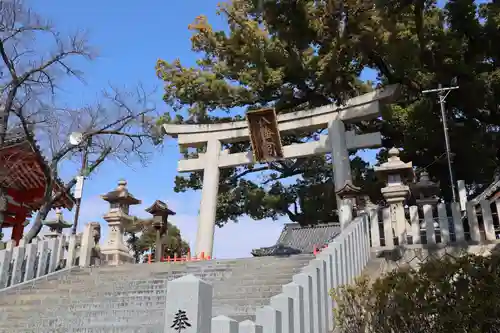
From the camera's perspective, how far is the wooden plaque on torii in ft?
42.8

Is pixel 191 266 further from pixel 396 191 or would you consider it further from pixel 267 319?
pixel 267 319

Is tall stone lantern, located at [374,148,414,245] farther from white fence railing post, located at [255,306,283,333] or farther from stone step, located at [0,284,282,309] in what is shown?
white fence railing post, located at [255,306,283,333]

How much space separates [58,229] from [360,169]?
9.63 metres

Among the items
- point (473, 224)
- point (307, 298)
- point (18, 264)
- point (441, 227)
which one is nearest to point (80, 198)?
point (18, 264)

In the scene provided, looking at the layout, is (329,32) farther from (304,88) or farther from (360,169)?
(360,169)

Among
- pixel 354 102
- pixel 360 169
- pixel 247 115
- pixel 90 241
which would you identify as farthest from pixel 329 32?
pixel 90 241

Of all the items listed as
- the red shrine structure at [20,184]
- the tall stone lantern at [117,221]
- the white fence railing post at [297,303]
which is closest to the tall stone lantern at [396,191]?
the white fence railing post at [297,303]

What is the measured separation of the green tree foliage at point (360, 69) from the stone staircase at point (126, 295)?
669 cm

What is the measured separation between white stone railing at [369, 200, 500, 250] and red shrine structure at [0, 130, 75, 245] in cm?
1159

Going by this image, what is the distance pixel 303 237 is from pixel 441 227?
9.67m

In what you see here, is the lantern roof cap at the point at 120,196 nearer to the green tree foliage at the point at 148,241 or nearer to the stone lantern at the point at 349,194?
the stone lantern at the point at 349,194

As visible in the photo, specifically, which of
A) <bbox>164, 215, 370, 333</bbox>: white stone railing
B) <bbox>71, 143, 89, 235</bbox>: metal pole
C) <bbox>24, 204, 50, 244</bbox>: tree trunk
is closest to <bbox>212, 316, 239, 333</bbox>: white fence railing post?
<bbox>164, 215, 370, 333</bbox>: white stone railing

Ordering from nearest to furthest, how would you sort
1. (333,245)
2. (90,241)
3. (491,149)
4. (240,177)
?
(333,245) → (90,241) → (491,149) → (240,177)

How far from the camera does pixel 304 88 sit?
1551 centimetres
